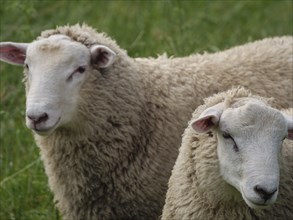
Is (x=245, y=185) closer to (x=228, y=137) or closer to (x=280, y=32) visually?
(x=228, y=137)

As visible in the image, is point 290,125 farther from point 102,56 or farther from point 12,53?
point 12,53

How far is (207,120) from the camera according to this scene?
532cm

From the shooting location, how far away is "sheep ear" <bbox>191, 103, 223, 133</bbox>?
5.28m

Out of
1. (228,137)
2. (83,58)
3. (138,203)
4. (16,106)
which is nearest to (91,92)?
(83,58)

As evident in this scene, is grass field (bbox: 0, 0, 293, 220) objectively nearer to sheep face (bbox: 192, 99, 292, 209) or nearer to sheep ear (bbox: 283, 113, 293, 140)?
sheep face (bbox: 192, 99, 292, 209)

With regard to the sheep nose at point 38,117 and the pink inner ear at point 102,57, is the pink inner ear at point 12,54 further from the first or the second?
the sheep nose at point 38,117

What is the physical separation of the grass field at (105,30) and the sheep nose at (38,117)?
1064mm

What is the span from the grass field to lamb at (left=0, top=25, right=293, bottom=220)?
0.53 metres

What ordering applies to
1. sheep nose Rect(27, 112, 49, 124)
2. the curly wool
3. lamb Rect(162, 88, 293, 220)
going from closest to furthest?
lamb Rect(162, 88, 293, 220) → sheep nose Rect(27, 112, 49, 124) → the curly wool

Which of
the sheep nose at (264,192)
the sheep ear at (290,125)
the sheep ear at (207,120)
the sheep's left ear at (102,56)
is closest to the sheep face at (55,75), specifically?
the sheep's left ear at (102,56)

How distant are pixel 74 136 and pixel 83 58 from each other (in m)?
0.45

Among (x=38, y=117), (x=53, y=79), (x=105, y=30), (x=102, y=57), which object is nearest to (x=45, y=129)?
(x=38, y=117)

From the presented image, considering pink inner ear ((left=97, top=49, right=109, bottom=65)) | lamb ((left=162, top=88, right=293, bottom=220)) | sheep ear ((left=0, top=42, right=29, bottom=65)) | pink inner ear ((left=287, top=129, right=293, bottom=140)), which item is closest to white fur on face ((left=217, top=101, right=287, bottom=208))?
lamb ((left=162, top=88, right=293, bottom=220))

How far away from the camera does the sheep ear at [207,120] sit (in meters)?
5.28
